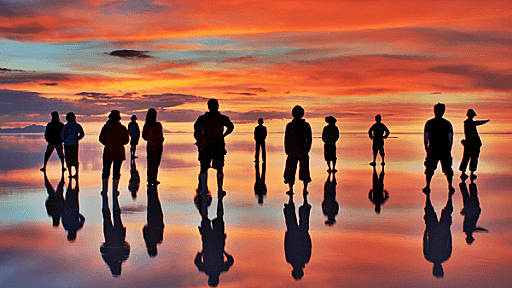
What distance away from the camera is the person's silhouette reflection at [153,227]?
22.6 feet

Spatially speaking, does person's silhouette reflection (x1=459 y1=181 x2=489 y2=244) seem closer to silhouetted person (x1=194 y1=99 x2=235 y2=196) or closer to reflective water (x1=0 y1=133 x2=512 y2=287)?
reflective water (x1=0 y1=133 x2=512 y2=287)

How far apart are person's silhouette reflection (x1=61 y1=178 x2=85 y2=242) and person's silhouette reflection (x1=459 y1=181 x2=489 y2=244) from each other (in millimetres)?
5842

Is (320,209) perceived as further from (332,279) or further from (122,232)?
(332,279)

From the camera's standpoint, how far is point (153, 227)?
8117mm

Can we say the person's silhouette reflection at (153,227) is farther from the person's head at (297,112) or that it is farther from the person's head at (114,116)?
the person's head at (297,112)

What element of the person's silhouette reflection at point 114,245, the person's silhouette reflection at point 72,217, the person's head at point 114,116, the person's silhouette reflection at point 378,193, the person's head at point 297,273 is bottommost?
the person's head at point 297,273

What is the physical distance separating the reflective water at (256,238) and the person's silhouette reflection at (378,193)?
0.14 ft

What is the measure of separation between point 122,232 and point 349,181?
27.3 ft

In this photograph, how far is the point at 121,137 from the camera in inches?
393

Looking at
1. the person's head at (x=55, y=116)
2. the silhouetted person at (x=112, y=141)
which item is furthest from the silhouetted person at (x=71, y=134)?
the silhouetted person at (x=112, y=141)

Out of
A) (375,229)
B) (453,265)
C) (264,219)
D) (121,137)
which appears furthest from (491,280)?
(121,137)

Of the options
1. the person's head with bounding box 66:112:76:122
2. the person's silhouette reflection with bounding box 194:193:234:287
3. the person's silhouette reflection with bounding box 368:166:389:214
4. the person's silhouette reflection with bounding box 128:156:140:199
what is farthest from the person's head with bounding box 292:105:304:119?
the person's head with bounding box 66:112:76:122

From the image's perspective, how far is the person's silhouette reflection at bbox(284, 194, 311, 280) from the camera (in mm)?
5875

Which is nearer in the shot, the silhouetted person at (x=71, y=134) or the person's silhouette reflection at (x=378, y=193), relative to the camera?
the person's silhouette reflection at (x=378, y=193)
